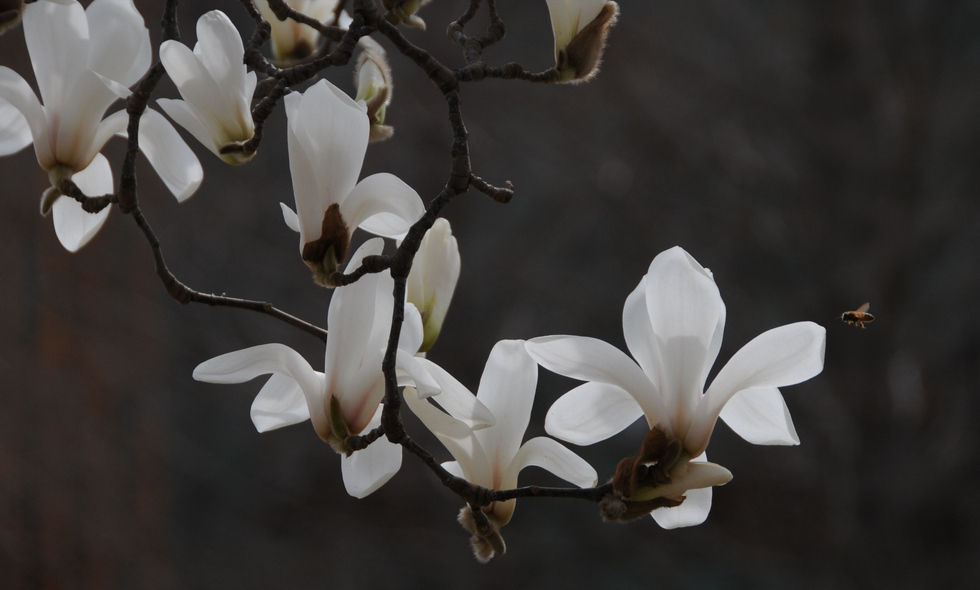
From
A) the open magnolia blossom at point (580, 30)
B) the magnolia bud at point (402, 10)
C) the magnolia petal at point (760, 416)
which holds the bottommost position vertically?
the magnolia petal at point (760, 416)

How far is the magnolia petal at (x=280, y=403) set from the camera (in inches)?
17.2

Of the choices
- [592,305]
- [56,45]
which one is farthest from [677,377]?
[592,305]

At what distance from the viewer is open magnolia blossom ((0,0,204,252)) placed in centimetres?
45

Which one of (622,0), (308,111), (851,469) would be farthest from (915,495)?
(308,111)

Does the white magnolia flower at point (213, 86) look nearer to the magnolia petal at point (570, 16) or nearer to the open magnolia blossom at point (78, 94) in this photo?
the open magnolia blossom at point (78, 94)

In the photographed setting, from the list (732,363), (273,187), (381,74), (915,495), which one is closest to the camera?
(732,363)

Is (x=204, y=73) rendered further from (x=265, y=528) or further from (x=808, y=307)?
(x=265, y=528)

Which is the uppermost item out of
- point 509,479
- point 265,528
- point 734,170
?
point 509,479

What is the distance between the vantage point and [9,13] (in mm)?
395

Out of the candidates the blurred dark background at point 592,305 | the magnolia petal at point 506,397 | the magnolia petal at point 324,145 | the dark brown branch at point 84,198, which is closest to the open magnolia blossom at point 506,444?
the magnolia petal at point 506,397

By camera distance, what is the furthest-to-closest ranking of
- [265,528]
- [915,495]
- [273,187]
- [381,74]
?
[273,187] → [265,528] → [915,495] → [381,74]

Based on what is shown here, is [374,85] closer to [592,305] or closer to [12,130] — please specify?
[12,130]

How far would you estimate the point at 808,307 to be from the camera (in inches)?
78.6

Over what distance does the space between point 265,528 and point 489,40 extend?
6.28 feet
